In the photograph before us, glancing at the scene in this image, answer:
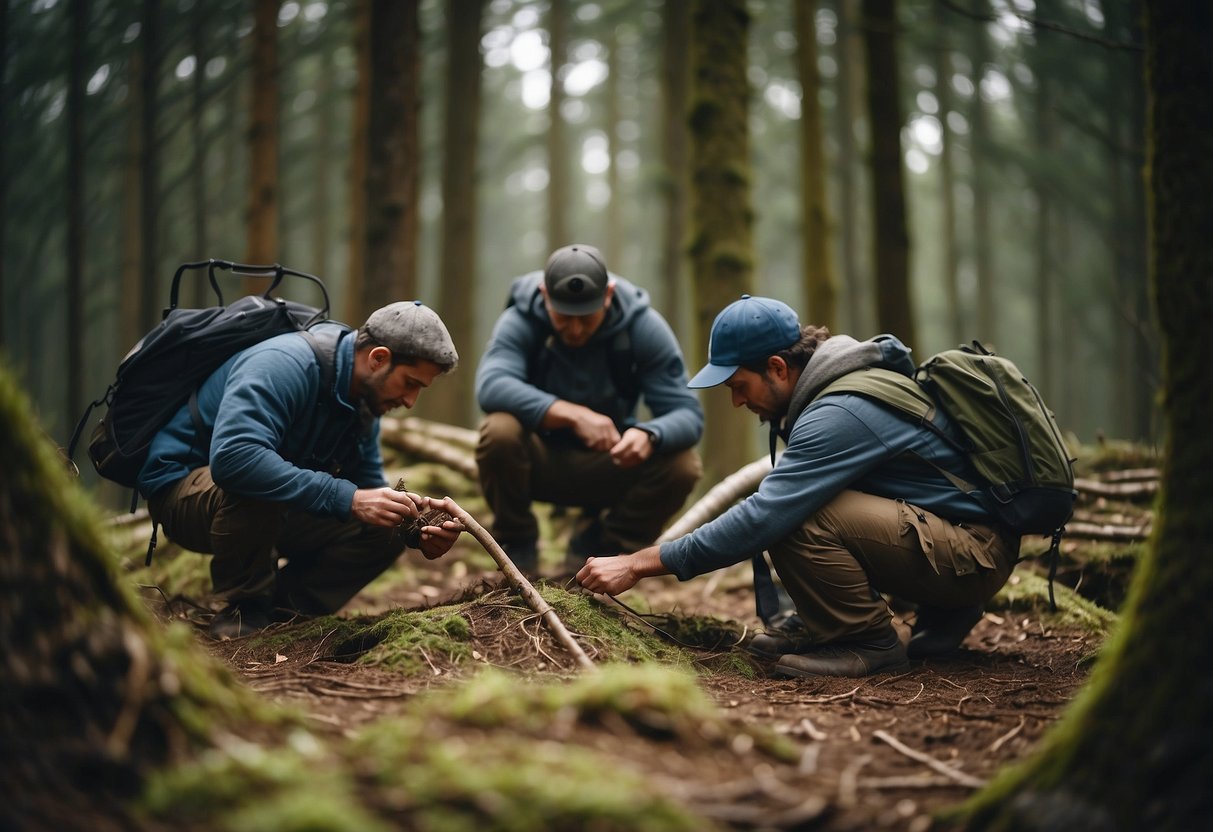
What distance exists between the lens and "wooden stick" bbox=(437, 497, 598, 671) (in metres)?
3.53

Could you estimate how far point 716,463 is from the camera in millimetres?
7988

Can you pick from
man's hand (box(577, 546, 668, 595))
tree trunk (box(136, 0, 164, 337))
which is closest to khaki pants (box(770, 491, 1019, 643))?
man's hand (box(577, 546, 668, 595))

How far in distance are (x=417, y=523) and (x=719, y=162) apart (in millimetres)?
4736

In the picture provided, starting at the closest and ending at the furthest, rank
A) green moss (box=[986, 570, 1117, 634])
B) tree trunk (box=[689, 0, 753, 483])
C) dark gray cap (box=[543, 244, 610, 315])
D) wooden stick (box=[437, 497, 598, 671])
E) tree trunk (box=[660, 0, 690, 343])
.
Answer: wooden stick (box=[437, 497, 598, 671])
green moss (box=[986, 570, 1117, 634])
dark gray cap (box=[543, 244, 610, 315])
tree trunk (box=[689, 0, 753, 483])
tree trunk (box=[660, 0, 690, 343])

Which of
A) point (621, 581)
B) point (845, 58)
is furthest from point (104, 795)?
point (845, 58)

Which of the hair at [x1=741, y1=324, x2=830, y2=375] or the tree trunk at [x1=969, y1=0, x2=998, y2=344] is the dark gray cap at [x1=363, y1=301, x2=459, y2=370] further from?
the tree trunk at [x1=969, y1=0, x2=998, y2=344]

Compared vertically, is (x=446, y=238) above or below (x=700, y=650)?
above

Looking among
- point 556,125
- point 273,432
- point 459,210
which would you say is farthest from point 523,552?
point 556,125

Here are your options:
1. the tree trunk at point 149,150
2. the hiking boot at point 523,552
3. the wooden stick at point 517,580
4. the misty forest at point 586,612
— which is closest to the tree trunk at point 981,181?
the misty forest at point 586,612

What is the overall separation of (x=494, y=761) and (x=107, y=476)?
3.22 metres

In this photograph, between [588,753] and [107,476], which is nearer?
[588,753]

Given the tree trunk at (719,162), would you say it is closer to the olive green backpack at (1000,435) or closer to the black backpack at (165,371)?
the olive green backpack at (1000,435)

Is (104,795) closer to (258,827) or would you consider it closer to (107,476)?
(258,827)

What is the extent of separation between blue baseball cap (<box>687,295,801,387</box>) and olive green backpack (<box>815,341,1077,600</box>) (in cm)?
33
